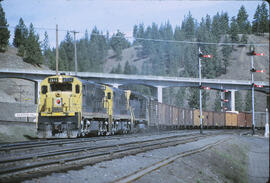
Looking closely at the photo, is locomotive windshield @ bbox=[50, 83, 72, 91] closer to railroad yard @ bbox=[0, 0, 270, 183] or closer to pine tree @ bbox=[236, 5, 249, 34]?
railroad yard @ bbox=[0, 0, 270, 183]

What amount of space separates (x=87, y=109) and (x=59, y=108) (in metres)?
2.45

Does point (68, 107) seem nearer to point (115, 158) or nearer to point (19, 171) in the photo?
point (115, 158)

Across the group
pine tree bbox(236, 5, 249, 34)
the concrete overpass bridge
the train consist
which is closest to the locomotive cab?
the train consist

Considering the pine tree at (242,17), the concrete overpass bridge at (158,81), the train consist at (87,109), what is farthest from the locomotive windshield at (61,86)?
the concrete overpass bridge at (158,81)

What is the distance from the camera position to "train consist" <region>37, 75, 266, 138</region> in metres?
19.8

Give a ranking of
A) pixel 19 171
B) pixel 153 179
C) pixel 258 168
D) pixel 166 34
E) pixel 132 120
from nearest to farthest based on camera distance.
Answer: pixel 258 168
pixel 19 171
pixel 153 179
pixel 132 120
pixel 166 34

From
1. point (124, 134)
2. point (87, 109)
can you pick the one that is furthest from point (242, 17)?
point (124, 134)

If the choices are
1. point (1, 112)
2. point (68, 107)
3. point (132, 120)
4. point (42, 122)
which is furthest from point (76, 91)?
point (1, 112)

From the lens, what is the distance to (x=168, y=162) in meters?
11.5

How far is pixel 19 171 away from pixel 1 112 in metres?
29.4

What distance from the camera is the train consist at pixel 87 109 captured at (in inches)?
Answer: 778

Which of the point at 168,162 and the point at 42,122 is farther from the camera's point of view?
the point at 42,122

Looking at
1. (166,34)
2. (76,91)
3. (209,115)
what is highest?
(166,34)

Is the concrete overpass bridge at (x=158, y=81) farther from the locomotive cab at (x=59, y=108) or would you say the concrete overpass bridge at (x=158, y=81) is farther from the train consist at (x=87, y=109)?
the locomotive cab at (x=59, y=108)
